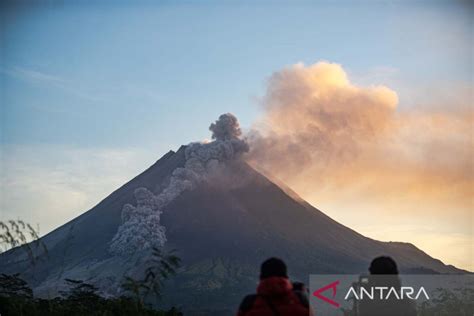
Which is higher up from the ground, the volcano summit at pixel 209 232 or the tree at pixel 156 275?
the volcano summit at pixel 209 232

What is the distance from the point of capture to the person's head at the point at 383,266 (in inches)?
212

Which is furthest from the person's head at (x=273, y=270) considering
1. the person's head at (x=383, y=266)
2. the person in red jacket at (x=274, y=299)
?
the person's head at (x=383, y=266)

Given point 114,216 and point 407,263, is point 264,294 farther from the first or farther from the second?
point 407,263

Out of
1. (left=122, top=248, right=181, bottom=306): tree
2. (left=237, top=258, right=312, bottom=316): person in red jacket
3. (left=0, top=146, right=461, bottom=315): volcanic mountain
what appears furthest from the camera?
(left=0, top=146, right=461, bottom=315): volcanic mountain

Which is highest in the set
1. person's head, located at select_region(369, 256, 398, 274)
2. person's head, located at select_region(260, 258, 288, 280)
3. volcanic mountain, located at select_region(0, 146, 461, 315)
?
volcanic mountain, located at select_region(0, 146, 461, 315)

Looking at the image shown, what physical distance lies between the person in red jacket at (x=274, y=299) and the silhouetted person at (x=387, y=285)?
809 mm

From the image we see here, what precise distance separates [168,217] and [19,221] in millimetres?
163515

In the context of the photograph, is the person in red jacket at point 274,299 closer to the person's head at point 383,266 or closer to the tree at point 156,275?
the person's head at point 383,266

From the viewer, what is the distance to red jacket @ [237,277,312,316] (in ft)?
15.5

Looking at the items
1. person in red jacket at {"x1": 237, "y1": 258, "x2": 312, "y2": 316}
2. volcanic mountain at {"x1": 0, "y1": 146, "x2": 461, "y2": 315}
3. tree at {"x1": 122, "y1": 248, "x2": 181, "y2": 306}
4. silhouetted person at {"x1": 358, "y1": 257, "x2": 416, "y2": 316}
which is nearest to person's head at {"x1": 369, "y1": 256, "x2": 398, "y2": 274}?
silhouetted person at {"x1": 358, "y1": 257, "x2": 416, "y2": 316}

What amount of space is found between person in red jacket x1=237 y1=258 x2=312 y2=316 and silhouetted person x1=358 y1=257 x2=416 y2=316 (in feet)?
2.65

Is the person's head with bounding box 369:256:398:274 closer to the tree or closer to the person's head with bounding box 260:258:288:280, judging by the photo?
the person's head with bounding box 260:258:288:280

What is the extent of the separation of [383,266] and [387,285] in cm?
14

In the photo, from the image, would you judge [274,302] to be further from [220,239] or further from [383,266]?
[220,239]
